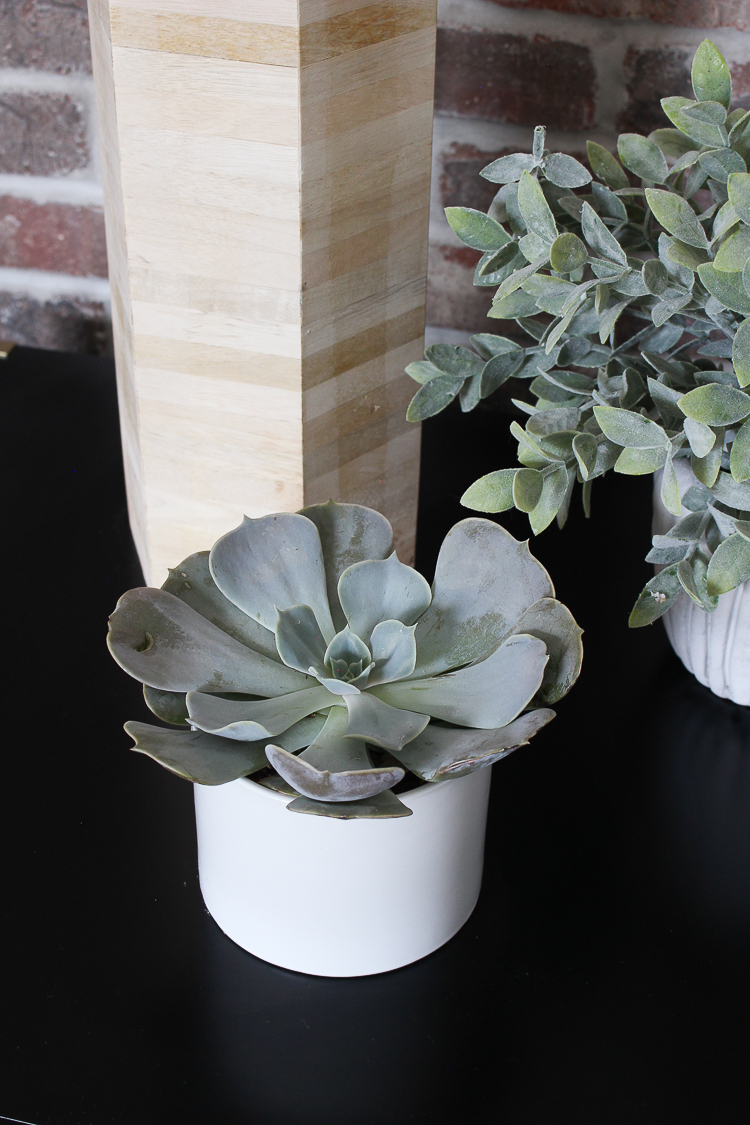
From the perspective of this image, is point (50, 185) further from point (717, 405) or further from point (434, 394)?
point (717, 405)

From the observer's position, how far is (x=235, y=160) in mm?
475

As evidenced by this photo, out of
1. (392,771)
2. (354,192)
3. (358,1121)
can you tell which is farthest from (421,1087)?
(354,192)

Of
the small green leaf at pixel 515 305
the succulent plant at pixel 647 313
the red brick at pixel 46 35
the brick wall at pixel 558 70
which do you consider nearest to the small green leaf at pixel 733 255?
the succulent plant at pixel 647 313

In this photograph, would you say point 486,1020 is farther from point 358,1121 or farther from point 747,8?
point 747,8

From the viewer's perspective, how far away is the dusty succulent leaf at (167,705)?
426mm

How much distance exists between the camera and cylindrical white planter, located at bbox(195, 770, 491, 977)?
0.40m

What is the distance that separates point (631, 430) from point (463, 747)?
0.15 meters

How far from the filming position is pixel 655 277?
0.46 m

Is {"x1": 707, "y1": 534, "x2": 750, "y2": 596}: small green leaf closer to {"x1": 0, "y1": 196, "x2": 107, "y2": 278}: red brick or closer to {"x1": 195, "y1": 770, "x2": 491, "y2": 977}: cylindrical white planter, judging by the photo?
{"x1": 195, "y1": 770, "x2": 491, "y2": 977}: cylindrical white planter

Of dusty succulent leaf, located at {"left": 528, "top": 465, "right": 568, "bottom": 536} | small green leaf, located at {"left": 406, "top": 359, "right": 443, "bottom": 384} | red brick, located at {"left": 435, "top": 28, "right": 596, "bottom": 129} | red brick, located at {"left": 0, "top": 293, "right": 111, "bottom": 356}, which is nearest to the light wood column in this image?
small green leaf, located at {"left": 406, "top": 359, "right": 443, "bottom": 384}

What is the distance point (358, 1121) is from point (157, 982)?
3.8 inches

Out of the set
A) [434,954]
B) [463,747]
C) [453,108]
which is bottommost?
[434,954]

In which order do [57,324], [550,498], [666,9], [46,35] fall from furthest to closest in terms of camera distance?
[57,324], [46,35], [666,9], [550,498]

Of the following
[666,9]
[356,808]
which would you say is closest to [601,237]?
[356,808]
